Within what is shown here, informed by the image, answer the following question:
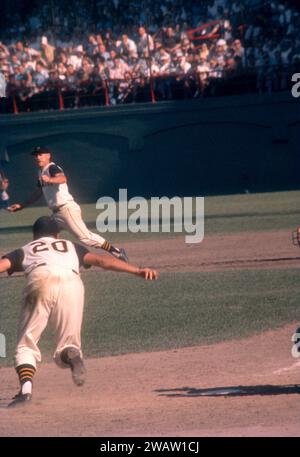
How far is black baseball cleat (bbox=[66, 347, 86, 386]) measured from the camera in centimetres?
832

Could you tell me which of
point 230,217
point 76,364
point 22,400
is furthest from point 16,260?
point 230,217

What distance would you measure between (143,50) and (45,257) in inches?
970

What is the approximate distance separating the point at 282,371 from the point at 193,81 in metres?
23.3

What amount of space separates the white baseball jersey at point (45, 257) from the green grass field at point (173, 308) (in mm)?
2708

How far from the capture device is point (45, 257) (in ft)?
27.2

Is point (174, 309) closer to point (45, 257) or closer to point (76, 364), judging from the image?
point (76, 364)

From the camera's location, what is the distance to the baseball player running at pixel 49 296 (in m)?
8.22

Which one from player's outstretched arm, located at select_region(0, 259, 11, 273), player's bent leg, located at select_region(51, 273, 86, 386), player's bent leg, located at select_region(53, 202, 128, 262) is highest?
player's bent leg, located at select_region(53, 202, 128, 262)

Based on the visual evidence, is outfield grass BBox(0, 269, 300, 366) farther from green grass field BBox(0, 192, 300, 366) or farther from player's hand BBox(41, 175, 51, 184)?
player's hand BBox(41, 175, 51, 184)

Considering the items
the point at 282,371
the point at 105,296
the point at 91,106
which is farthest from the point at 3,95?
the point at 282,371

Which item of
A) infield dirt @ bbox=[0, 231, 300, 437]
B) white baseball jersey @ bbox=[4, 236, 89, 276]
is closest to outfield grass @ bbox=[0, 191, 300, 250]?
infield dirt @ bbox=[0, 231, 300, 437]

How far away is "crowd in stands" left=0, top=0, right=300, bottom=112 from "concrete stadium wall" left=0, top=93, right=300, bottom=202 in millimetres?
523
